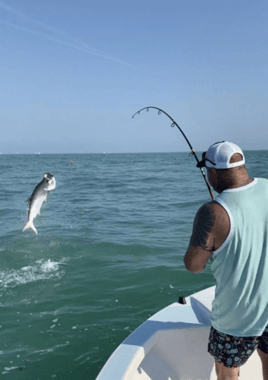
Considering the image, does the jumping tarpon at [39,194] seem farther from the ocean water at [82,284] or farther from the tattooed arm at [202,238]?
the tattooed arm at [202,238]

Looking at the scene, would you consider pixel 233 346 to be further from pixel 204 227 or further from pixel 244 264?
pixel 204 227

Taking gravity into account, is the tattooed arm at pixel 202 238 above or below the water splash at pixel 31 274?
above

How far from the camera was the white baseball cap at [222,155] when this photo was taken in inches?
74.9

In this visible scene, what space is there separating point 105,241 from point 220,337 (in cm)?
716

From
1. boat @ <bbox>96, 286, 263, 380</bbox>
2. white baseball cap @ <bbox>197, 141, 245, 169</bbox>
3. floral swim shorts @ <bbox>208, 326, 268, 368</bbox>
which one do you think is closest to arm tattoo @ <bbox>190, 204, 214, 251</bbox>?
white baseball cap @ <bbox>197, 141, 245, 169</bbox>

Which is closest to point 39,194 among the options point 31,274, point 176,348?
point 31,274

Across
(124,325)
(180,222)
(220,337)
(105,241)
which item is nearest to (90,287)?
(124,325)

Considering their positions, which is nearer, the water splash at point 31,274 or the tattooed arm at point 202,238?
the tattooed arm at point 202,238

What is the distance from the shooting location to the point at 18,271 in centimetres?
707

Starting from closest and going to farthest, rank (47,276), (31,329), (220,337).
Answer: (220,337), (31,329), (47,276)

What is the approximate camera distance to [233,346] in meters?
2.06

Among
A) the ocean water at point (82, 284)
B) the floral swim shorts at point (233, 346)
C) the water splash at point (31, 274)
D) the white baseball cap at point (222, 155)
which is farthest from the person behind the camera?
the water splash at point (31, 274)

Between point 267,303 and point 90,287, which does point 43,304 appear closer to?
point 90,287

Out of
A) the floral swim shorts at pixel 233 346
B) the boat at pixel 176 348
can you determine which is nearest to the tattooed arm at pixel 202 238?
the floral swim shorts at pixel 233 346
